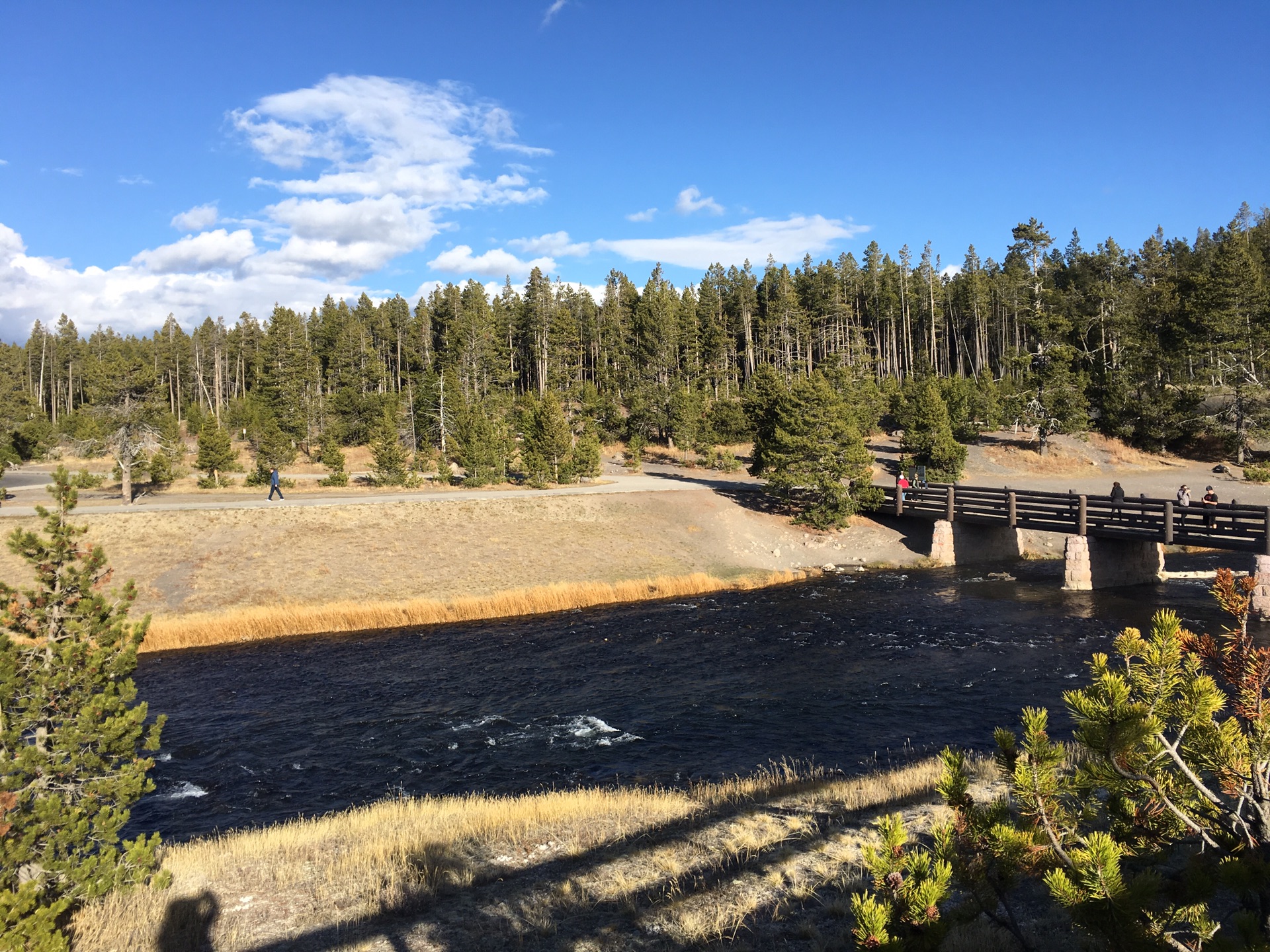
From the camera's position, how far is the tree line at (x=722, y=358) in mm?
60000

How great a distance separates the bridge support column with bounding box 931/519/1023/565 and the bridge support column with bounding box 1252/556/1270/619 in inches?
524

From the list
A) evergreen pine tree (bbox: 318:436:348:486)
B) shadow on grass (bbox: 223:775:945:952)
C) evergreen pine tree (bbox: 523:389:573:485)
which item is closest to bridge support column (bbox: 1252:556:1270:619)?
shadow on grass (bbox: 223:775:945:952)

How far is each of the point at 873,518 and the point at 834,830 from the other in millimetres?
34361

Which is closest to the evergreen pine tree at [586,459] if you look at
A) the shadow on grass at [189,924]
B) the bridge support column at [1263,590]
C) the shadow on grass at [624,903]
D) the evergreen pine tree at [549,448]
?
the evergreen pine tree at [549,448]

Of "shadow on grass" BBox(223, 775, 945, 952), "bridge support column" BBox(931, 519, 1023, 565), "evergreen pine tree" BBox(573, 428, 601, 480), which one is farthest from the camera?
"evergreen pine tree" BBox(573, 428, 601, 480)

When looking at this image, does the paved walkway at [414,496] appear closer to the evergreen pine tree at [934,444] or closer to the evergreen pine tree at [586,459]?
the evergreen pine tree at [586,459]

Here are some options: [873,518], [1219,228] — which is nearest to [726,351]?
[873,518]

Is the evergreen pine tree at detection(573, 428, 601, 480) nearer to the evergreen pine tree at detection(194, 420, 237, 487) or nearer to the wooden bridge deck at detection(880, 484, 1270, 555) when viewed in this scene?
the wooden bridge deck at detection(880, 484, 1270, 555)

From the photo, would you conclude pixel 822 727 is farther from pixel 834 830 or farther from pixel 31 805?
pixel 31 805

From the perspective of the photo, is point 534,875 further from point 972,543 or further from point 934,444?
point 934,444

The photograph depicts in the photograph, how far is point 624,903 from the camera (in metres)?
9.59

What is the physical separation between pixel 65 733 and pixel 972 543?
39.8 metres

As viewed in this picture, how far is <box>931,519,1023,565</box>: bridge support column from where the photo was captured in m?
40.0

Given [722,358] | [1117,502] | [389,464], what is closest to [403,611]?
[389,464]
